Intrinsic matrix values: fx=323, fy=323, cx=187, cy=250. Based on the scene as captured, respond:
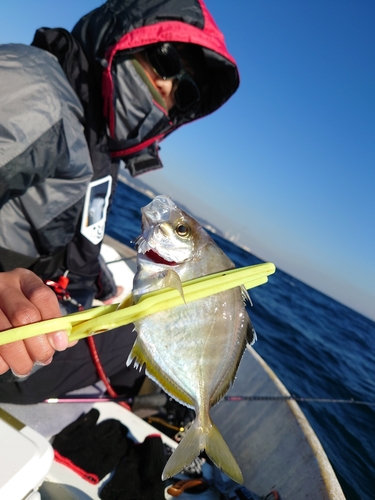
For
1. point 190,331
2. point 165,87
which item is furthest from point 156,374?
point 165,87

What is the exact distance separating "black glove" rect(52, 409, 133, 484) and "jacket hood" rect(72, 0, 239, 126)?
129 inches

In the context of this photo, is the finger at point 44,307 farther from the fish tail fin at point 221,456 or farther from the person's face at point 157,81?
the person's face at point 157,81

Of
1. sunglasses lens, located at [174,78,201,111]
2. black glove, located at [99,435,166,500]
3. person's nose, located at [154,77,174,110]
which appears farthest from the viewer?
sunglasses lens, located at [174,78,201,111]

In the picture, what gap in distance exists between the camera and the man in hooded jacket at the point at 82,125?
7.35 ft

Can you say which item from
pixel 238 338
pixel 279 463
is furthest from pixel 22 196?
pixel 279 463

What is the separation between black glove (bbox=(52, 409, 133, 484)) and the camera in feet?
8.38

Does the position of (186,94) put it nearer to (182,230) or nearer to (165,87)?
(165,87)

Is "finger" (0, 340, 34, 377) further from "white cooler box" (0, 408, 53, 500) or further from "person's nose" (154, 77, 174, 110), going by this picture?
"person's nose" (154, 77, 174, 110)

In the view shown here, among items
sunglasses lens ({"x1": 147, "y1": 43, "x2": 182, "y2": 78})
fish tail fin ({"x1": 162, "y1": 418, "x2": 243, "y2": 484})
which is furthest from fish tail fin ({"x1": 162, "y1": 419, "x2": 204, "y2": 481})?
sunglasses lens ({"x1": 147, "y1": 43, "x2": 182, "y2": 78})

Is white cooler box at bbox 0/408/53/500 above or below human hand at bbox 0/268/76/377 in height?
below

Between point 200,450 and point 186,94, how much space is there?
3.83 meters

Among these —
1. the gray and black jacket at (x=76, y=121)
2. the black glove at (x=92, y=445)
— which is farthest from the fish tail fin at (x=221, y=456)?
the gray and black jacket at (x=76, y=121)

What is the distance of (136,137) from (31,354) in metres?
2.78

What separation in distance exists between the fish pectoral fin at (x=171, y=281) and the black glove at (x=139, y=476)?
2124 mm
